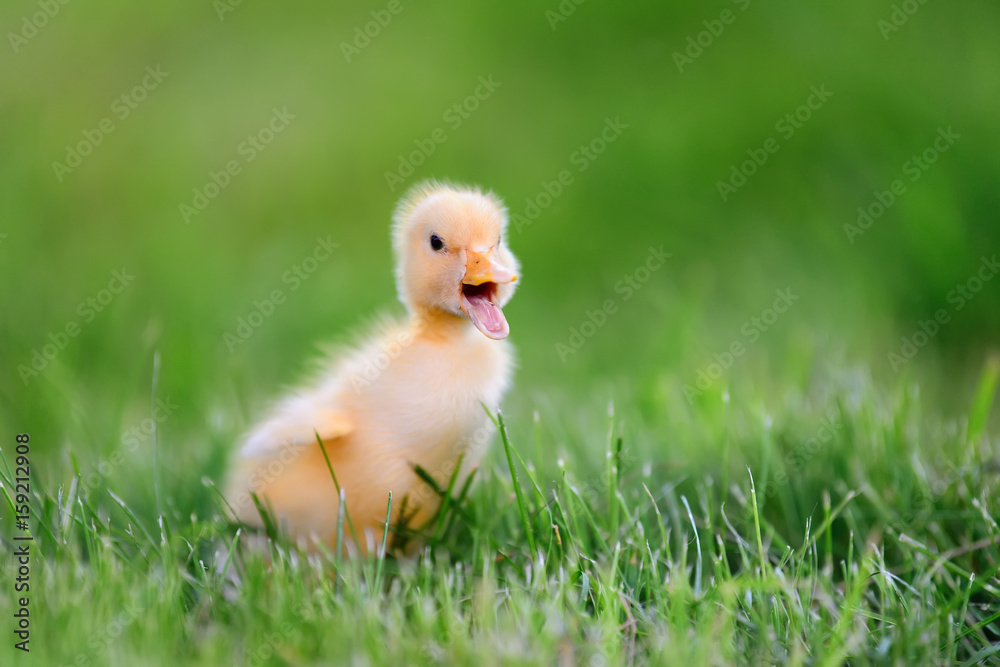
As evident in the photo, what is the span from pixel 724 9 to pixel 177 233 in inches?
136

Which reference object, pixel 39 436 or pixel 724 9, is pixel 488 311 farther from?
pixel 724 9

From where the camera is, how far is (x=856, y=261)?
4.31m
